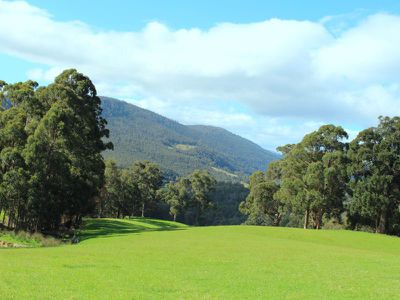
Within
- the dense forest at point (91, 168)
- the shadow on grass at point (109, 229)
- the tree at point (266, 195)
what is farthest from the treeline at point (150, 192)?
the shadow on grass at point (109, 229)

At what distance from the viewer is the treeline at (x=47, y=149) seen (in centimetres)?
4341

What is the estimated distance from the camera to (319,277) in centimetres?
1989

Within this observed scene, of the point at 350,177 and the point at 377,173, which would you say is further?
the point at 350,177

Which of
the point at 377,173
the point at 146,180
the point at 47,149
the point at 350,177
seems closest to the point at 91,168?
the point at 47,149

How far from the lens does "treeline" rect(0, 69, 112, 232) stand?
4341 cm

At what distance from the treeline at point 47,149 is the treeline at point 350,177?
28.3m

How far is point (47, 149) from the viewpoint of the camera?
149 feet

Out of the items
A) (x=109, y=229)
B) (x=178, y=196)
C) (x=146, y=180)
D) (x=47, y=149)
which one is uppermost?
(x=47, y=149)

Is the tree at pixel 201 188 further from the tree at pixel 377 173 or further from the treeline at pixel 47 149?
the treeline at pixel 47 149

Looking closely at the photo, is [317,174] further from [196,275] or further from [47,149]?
[196,275]

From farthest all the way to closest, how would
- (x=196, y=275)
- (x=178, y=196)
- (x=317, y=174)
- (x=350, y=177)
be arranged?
(x=178, y=196) < (x=350, y=177) < (x=317, y=174) < (x=196, y=275)

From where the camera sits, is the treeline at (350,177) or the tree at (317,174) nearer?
the treeline at (350,177)

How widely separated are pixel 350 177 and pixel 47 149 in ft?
128

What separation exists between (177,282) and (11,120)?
34780 millimetres
